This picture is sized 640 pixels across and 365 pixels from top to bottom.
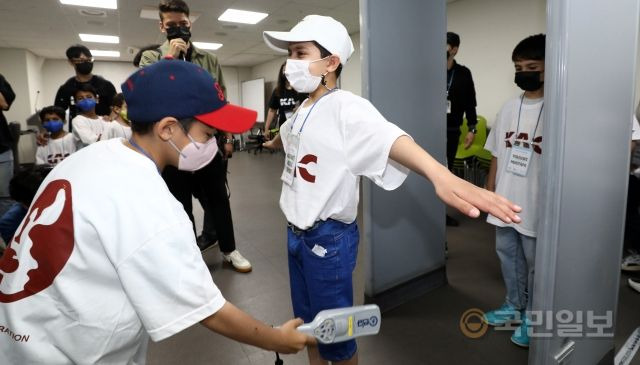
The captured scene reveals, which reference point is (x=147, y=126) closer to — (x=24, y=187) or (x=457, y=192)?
(x=457, y=192)

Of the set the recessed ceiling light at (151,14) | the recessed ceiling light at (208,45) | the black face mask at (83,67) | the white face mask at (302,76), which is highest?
the recessed ceiling light at (208,45)

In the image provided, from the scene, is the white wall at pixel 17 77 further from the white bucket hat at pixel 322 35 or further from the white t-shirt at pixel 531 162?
the white t-shirt at pixel 531 162

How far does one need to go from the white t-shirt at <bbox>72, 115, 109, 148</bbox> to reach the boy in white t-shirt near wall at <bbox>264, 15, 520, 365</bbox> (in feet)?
7.36

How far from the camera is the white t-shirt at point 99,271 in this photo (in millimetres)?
696

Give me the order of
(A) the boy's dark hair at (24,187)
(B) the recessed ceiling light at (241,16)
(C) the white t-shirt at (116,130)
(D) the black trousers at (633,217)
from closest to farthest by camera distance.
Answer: (A) the boy's dark hair at (24,187) < (D) the black trousers at (633,217) < (C) the white t-shirt at (116,130) < (B) the recessed ceiling light at (241,16)

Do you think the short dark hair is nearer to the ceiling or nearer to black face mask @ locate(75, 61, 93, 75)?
black face mask @ locate(75, 61, 93, 75)

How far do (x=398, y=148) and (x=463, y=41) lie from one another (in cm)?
577

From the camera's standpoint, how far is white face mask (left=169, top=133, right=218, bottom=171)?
0.92 metres

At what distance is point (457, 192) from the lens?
0.81 m

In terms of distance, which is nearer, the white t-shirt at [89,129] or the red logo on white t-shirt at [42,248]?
the red logo on white t-shirt at [42,248]

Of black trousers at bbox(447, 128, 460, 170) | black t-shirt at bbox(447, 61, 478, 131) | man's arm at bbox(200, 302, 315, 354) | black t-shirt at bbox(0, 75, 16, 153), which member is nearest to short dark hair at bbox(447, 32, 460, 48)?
black t-shirt at bbox(447, 61, 478, 131)

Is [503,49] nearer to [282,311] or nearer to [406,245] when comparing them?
[406,245]

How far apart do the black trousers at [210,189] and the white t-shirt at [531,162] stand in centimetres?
178

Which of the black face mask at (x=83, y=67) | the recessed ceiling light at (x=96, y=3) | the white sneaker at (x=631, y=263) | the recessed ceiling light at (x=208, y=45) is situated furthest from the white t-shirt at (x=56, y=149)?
the recessed ceiling light at (x=208, y=45)
